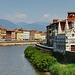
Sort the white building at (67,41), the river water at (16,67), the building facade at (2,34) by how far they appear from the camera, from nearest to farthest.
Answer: the river water at (16,67) → the white building at (67,41) → the building facade at (2,34)

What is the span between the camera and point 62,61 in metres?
46.4

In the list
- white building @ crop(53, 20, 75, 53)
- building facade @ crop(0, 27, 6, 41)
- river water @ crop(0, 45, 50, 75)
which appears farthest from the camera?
building facade @ crop(0, 27, 6, 41)

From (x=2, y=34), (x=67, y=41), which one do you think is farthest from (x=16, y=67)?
(x=2, y=34)

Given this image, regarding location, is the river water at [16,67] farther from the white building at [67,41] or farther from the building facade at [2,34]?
the building facade at [2,34]

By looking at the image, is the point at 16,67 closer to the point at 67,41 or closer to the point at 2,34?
the point at 67,41

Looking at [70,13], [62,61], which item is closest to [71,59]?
[62,61]

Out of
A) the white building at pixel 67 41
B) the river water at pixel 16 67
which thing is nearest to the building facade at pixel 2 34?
the river water at pixel 16 67

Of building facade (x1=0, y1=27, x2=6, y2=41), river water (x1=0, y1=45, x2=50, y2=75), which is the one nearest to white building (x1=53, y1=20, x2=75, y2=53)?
river water (x1=0, y1=45, x2=50, y2=75)

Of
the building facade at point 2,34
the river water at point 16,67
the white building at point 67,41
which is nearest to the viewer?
the river water at point 16,67

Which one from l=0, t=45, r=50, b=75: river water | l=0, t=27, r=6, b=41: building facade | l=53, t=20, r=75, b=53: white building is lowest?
l=0, t=45, r=50, b=75: river water

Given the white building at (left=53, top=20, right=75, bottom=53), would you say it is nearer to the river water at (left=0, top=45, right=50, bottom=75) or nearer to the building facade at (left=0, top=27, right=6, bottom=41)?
the river water at (left=0, top=45, right=50, bottom=75)

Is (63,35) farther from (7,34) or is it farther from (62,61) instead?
(7,34)

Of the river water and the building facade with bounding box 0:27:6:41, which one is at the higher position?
the building facade with bounding box 0:27:6:41

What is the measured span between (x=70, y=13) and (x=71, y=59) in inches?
1065
